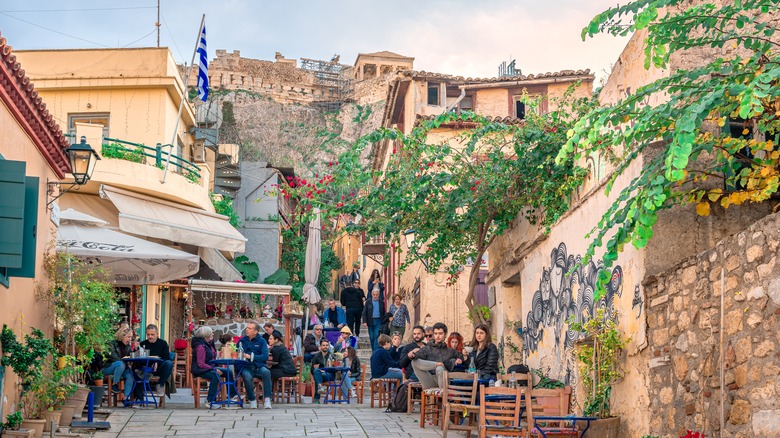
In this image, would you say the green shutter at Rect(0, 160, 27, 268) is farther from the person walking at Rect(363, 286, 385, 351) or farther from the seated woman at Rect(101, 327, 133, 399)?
the person walking at Rect(363, 286, 385, 351)

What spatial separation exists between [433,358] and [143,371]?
14.5 ft

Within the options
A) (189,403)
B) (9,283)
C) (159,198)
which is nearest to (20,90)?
(9,283)

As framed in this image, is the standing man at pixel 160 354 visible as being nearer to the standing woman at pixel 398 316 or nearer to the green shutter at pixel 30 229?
the green shutter at pixel 30 229

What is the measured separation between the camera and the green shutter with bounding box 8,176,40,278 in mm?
9117

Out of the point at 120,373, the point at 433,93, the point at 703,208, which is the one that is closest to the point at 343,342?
the point at 120,373

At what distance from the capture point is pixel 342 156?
14.7 meters

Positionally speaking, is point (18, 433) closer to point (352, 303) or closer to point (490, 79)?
point (352, 303)

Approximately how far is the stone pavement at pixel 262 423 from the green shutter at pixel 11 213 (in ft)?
9.43

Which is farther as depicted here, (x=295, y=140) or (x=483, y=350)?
(x=295, y=140)

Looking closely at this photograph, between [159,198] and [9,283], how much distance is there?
12.3 meters

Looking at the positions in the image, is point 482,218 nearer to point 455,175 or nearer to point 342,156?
point 455,175

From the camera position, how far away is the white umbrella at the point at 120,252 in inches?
543

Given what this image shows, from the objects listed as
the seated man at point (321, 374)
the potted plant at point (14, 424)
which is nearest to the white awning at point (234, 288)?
the seated man at point (321, 374)

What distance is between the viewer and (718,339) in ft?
23.6
